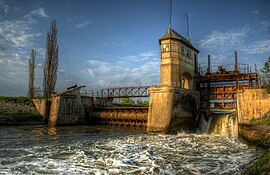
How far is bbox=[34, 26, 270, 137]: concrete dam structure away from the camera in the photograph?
17344 millimetres

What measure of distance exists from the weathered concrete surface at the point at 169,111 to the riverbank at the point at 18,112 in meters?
15.1

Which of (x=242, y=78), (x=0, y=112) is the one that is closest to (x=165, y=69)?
(x=242, y=78)

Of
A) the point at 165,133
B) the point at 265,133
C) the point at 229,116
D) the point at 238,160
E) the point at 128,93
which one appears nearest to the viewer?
the point at 238,160

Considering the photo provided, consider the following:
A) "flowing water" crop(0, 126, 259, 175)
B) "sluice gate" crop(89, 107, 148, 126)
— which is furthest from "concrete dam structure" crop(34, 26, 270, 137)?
"flowing water" crop(0, 126, 259, 175)

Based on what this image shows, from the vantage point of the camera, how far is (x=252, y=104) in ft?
49.7

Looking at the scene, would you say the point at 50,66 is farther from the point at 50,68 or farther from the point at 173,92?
the point at 173,92

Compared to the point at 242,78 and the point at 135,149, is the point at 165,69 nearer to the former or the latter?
the point at 242,78

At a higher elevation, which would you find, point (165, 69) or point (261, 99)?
point (165, 69)

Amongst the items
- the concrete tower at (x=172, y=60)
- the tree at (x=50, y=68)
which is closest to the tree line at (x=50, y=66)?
the tree at (x=50, y=68)

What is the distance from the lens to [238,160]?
28.3 feet

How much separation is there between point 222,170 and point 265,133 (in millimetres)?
4905

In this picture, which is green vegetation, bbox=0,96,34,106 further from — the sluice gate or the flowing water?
the flowing water

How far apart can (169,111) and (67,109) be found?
1281cm

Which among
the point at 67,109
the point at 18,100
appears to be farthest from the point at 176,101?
the point at 18,100
